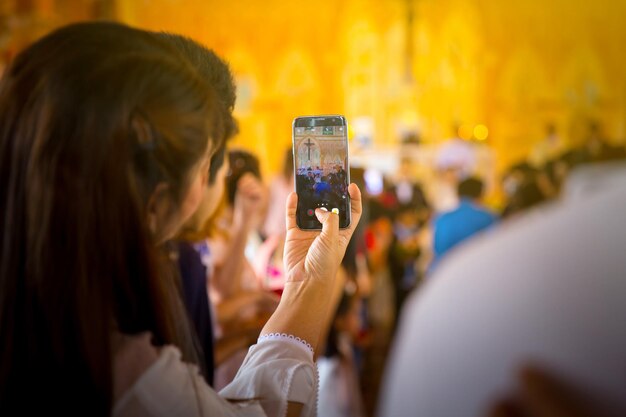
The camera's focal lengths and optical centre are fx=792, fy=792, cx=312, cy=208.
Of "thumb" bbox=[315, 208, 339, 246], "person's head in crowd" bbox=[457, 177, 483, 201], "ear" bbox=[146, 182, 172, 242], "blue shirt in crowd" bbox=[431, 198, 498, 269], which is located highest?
"ear" bbox=[146, 182, 172, 242]

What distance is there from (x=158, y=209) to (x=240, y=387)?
25 centimetres

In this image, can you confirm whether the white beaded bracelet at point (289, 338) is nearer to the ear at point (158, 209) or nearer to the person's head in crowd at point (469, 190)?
the ear at point (158, 209)

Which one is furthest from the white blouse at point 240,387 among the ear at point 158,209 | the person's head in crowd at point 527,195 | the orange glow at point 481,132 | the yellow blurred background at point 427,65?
the orange glow at point 481,132

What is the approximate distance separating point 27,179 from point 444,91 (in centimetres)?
1122

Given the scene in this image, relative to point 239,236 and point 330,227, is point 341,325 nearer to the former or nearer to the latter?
point 239,236

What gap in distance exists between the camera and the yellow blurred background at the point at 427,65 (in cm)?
1162

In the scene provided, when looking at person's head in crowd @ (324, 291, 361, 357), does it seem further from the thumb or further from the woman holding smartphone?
the woman holding smartphone

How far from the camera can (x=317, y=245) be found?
1.03 meters

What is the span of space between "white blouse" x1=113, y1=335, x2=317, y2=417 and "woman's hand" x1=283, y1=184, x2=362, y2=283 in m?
0.10

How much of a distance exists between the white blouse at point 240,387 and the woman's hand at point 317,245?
0.10 metres

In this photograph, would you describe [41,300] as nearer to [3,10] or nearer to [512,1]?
[3,10]

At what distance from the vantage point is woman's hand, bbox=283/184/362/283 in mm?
1026

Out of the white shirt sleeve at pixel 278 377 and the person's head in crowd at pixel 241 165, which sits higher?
the person's head in crowd at pixel 241 165

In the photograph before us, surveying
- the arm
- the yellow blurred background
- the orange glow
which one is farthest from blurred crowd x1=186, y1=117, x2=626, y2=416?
the yellow blurred background
